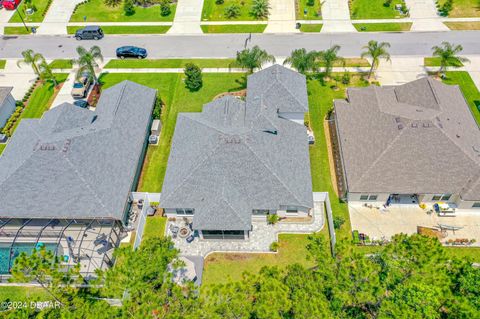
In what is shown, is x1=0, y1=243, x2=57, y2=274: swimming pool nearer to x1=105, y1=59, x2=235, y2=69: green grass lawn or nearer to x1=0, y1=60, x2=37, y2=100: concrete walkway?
x1=0, y1=60, x2=37, y2=100: concrete walkway

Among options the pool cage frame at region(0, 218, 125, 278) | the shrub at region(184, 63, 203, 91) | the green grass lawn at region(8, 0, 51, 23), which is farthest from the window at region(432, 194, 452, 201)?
the green grass lawn at region(8, 0, 51, 23)

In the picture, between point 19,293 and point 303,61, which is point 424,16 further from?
point 19,293

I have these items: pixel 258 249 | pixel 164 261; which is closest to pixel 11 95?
pixel 164 261

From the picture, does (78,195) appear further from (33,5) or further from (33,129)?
(33,5)

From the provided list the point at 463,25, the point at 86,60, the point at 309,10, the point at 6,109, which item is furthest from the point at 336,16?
the point at 6,109

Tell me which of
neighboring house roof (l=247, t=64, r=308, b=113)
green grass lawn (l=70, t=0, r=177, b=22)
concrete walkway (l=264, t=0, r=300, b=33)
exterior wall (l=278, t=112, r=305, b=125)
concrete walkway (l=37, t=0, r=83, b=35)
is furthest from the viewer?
green grass lawn (l=70, t=0, r=177, b=22)
